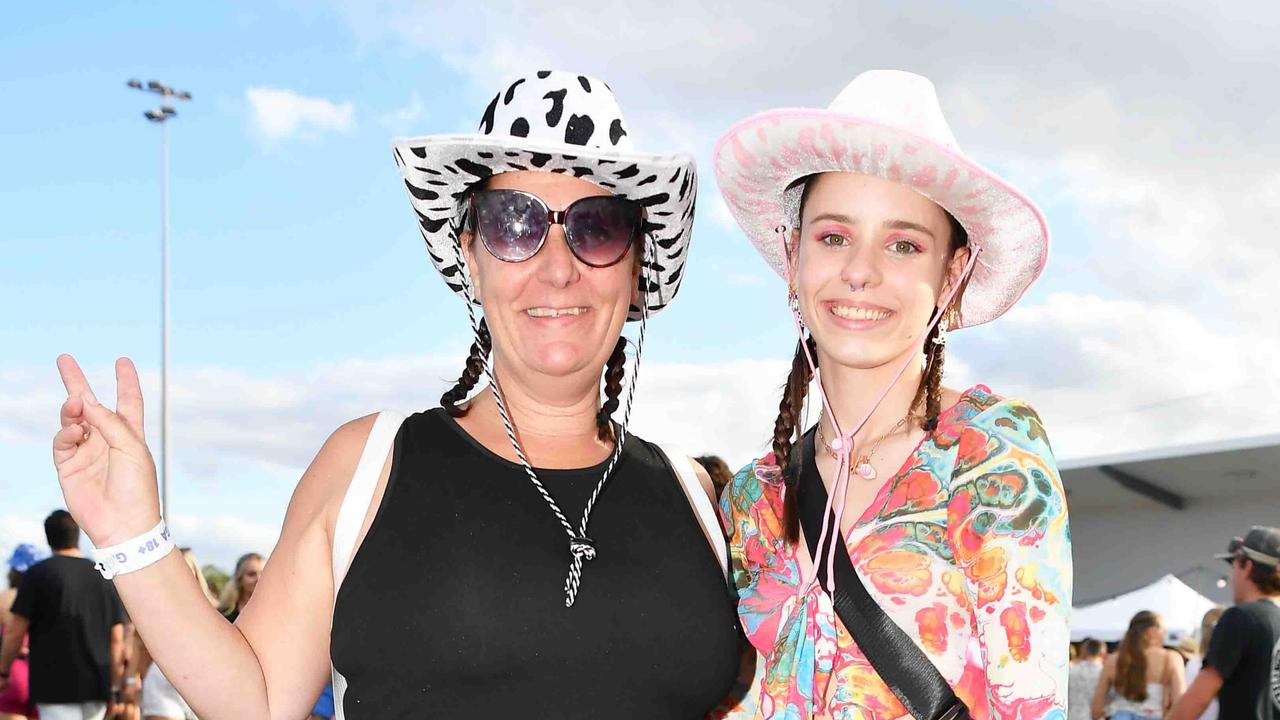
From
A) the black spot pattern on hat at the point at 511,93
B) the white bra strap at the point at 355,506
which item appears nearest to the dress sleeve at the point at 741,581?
the white bra strap at the point at 355,506

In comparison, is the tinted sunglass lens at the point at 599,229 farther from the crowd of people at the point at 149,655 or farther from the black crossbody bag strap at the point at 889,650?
the crowd of people at the point at 149,655

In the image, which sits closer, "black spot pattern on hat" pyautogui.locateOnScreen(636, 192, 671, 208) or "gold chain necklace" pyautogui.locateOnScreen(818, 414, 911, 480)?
"gold chain necklace" pyautogui.locateOnScreen(818, 414, 911, 480)

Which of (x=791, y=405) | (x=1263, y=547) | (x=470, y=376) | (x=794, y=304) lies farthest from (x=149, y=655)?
(x=1263, y=547)

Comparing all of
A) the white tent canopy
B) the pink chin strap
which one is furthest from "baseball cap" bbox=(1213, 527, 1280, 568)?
the white tent canopy

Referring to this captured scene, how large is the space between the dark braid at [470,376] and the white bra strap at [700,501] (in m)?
0.51

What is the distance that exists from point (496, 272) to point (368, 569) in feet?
2.48

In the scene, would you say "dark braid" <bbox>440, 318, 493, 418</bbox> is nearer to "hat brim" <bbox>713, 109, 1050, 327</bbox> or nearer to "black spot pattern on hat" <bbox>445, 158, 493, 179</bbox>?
"black spot pattern on hat" <bbox>445, 158, 493, 179</bbox>

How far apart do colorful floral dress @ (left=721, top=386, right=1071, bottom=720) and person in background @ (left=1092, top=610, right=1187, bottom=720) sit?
784 centimetres

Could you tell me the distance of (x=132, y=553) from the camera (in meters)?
2.38

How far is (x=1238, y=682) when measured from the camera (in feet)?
21.6

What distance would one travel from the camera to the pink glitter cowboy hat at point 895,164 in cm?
263

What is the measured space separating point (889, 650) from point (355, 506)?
3.83 ft

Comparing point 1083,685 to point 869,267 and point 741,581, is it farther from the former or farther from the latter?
point 869,267

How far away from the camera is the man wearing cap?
6508 millimetres
